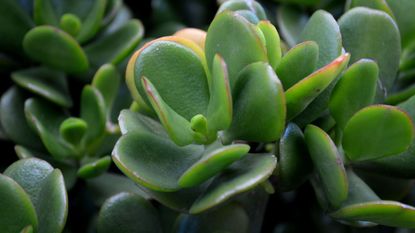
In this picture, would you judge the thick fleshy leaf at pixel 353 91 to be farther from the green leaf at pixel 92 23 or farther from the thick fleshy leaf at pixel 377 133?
the green leaf at pixel 92 23

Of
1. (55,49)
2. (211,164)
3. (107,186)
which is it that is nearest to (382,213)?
(211,164)

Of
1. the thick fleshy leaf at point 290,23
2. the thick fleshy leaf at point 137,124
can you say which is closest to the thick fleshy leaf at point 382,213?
the thick fleshy leaf at point 137,124

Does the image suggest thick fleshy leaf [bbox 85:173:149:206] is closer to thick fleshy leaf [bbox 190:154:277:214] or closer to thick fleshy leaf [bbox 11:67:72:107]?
thick fleshy leaf [bbox 11:67:72:107]

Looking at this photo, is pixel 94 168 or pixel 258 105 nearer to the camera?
pixel 258 105

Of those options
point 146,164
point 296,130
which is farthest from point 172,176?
point 296,130

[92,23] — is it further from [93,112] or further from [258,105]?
[258,105]

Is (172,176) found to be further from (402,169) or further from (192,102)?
(402,169)
